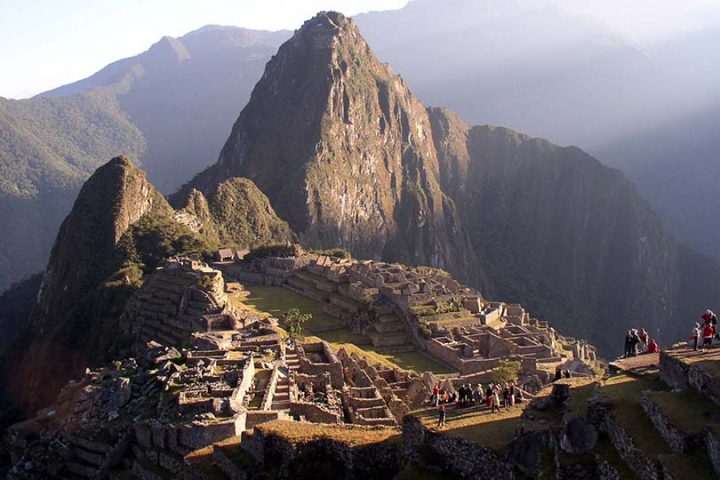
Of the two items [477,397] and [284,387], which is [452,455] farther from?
[284,387]

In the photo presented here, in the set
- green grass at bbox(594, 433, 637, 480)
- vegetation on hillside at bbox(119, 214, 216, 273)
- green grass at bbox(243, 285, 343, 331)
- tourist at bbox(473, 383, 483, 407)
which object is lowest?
green grass at bbox(243, 285, 343, 331)

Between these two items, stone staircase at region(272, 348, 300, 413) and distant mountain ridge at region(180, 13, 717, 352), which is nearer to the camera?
stone staircase at region(272, 348, 300, 413)

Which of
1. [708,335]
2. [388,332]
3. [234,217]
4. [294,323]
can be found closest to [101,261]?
[234,217]

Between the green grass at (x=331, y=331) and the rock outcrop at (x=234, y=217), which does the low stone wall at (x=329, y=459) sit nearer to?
the green grass at (x=331, y=331)

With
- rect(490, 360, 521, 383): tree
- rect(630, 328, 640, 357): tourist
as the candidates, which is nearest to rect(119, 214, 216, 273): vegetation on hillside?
rect(490, 360, 521, 383): tree

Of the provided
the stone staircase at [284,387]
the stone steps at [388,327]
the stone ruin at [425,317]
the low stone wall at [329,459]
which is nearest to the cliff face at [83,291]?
the stone ruin at [425,317]

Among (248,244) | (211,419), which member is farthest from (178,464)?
(248,244)

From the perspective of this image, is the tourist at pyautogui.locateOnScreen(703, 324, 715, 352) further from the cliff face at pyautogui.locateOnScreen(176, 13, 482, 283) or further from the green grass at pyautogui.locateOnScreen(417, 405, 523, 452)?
the cliff face at pyautogui.locateOnScreen(176, 13, 482, 283)

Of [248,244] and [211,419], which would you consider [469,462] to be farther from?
[248,244]
